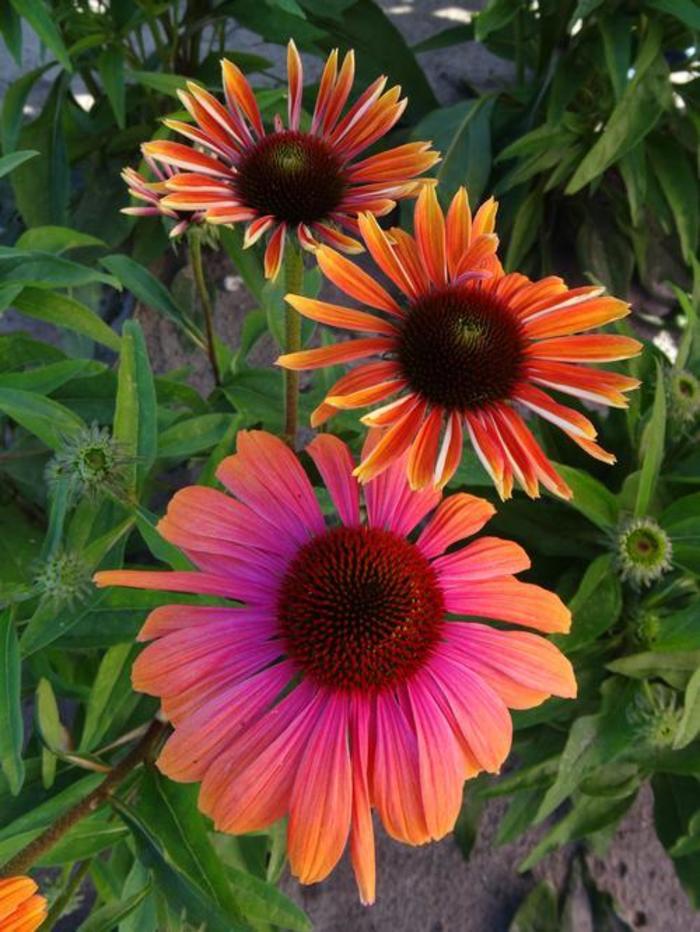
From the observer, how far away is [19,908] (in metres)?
0.48

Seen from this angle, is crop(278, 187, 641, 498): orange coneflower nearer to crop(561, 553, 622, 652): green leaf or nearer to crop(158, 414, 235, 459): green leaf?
crop(158, 414, 235, 459): green leaf

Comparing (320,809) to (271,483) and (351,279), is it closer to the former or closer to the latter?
(271,483)

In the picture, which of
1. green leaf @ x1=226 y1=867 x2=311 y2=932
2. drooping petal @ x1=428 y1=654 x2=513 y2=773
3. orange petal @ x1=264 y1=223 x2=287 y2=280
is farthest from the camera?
green leaf @ x1=226 y1=867 x2=311 y2=932

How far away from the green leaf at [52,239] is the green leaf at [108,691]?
0.51 meters

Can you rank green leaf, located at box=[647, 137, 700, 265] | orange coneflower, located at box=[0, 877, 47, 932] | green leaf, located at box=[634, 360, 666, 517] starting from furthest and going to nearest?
green leaf, located at box=[647, 137, 700, 265], green leaf, located at box=[634, 360, 666, 517], orange coneflower, located at box=[0, 877, 47, 932]

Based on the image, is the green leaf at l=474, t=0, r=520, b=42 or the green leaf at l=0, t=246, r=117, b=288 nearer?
the green leaf at l=0, t=246, r=117, b=288

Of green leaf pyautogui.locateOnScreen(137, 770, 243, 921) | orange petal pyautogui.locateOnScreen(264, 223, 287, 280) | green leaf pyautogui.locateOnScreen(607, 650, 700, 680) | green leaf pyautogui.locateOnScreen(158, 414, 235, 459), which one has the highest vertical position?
orange petal pyautogui.locateOnScreen(264, 223, 287, 280)

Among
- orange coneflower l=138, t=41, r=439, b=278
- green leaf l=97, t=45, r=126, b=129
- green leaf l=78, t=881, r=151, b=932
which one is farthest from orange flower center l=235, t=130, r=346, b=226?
green leaf l=97, t=45, r=126, b=129

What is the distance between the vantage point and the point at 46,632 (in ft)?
2.30

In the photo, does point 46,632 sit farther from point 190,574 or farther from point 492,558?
point 492,558

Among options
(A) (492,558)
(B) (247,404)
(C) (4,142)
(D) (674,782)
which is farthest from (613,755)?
(C) (4,142)

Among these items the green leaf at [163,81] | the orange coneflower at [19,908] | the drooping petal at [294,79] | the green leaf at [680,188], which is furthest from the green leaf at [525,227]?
the orange coneflower at [19,908]

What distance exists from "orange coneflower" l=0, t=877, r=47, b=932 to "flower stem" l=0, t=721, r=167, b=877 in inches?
4.3

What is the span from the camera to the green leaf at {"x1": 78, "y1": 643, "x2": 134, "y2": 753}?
2.90 feet
